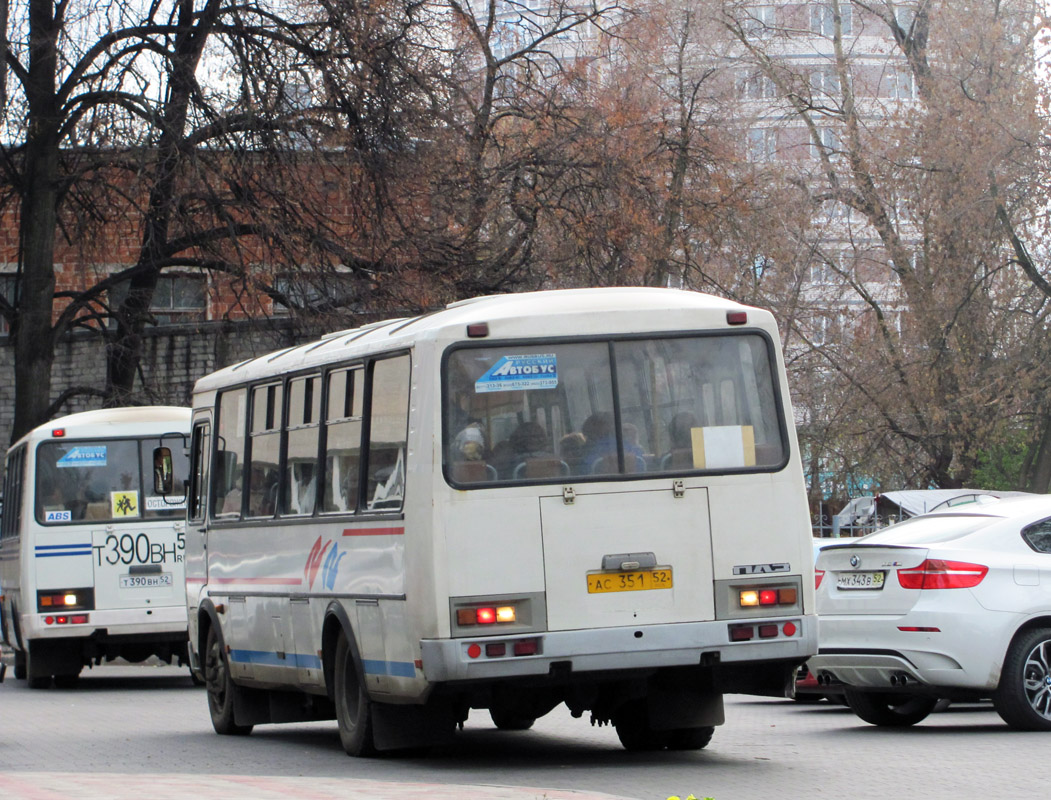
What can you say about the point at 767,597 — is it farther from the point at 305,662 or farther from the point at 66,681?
the point at 66,681

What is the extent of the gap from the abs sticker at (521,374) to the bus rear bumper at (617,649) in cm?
139

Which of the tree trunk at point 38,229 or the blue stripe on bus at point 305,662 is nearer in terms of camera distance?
the blue stripe on bus at point 305,662

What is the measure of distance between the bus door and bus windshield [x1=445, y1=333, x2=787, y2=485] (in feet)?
0.69

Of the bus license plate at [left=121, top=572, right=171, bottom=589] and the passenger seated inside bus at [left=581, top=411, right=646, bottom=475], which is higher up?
the passenger seated inside bus at [left=581, top=411, right=646, bottom=475]

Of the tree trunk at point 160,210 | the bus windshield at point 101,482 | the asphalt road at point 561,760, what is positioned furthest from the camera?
the tree trunk at point 160,210

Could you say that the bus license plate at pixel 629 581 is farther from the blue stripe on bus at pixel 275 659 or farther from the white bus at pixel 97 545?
the white bus at pixel 97 545

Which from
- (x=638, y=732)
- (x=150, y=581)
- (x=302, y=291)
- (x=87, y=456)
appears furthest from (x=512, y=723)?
(x=302, y=291)

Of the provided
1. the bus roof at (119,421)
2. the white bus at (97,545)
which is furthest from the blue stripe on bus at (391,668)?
the bus roof at (119,421)

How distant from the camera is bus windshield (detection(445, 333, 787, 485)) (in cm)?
1012

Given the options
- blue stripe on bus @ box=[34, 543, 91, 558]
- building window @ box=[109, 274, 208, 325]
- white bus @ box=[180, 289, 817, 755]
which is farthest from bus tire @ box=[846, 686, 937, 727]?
building window @ box=[109, 274, 208, 325]

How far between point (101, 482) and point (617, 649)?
11.8m

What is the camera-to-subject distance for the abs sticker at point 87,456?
2052 cm

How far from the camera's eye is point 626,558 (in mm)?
10055

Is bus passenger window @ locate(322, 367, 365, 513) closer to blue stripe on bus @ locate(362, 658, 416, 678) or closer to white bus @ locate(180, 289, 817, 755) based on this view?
white bus @ locate(180, 289, 817, 755)
